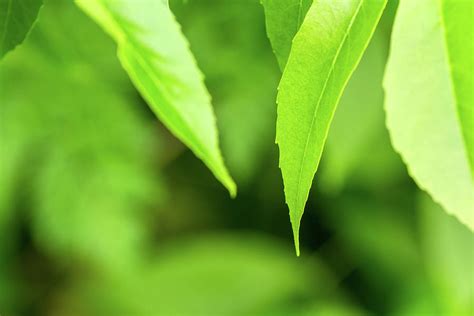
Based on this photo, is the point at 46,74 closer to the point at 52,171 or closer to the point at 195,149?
the point at 52,171

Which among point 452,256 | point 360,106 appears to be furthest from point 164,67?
point 452,256

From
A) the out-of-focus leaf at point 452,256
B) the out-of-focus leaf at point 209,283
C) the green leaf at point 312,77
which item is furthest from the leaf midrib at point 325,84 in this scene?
the out-of-focus leaf at point 209,283

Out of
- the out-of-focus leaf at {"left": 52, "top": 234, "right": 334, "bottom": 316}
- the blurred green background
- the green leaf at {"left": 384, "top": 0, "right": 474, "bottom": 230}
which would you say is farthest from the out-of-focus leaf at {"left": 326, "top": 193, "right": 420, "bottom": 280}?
the green leaf at {"left": 384, "top": 0, "right": 474, "bottom": 230}

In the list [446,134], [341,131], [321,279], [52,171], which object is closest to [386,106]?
[446,134]

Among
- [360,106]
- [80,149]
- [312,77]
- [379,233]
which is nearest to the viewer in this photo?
[312,77]

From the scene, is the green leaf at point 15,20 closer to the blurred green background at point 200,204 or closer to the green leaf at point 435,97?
the green leaf at point 435,97

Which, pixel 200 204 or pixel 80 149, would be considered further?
pixel 200 204

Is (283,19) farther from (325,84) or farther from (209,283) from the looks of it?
(209,283)
